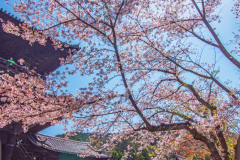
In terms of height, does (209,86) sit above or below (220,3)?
below

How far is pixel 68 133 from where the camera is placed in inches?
233

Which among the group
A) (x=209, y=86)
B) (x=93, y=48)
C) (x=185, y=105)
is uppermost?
(x=93, y=48)

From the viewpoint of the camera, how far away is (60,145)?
46.8 feet

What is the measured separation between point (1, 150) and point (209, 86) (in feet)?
31.8

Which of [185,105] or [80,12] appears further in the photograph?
[185,105]

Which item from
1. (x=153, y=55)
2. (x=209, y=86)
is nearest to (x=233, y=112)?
(x=209, y=86)

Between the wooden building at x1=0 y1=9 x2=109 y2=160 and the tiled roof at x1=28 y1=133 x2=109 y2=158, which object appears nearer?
the wooden building at x1=0 y1=9 x2=109 y2=160

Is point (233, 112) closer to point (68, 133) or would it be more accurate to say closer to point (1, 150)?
point (68, 133)

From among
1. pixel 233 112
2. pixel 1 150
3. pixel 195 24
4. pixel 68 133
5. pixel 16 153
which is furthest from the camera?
pixel 16 153

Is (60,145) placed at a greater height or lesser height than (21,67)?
lesser

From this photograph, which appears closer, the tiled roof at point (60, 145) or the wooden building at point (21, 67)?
the wooden building at point (21, 67)

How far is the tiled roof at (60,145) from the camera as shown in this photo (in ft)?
34.2

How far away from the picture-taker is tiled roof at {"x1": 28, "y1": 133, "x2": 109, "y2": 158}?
34.2ft

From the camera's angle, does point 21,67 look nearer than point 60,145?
Yes
